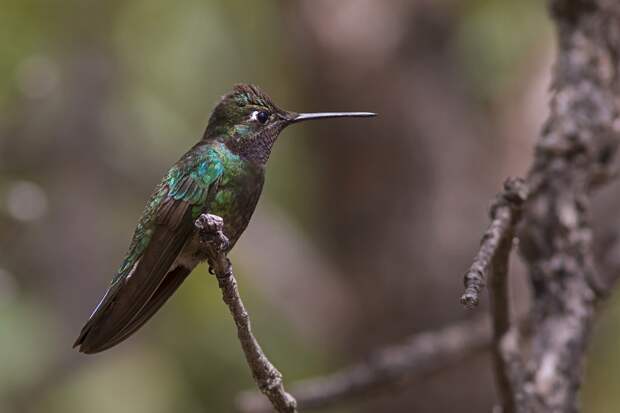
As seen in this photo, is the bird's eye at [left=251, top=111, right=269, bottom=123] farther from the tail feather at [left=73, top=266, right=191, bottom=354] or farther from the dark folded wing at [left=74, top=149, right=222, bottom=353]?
the tail feather at [left=73, top=266, right=191, bottom=354]

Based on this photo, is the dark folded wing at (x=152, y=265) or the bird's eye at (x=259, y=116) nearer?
the dark folded wing at (x=152, y=265)

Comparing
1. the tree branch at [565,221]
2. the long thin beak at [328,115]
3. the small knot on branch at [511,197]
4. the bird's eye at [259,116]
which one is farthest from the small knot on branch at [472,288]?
the bird's eye at [259,116]

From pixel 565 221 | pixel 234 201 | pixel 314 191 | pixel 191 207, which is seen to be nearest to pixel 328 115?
pixel 234 201

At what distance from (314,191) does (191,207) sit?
4802 millimetres

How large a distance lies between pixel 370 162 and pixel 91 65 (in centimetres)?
237

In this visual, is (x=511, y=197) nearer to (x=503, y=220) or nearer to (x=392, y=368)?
(x=503, y=220)

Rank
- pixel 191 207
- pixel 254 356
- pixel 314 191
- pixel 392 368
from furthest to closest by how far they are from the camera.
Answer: pixel 314 191 < pixel 392 368 < pixel 191 207 < pixel 254 356

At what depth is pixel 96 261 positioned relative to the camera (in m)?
7.65

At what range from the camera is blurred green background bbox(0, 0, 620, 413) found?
22.4ft

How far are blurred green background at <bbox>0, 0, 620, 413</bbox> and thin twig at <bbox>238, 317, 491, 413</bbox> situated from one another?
1.74 m

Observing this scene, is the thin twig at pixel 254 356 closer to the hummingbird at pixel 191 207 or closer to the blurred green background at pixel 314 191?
the hummingbird at pixel 191 207

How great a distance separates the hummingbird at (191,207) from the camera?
3.15 metres

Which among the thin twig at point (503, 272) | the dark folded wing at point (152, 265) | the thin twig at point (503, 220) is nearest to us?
the thin twig at point (503, 220)

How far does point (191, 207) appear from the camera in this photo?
10.8 feet
